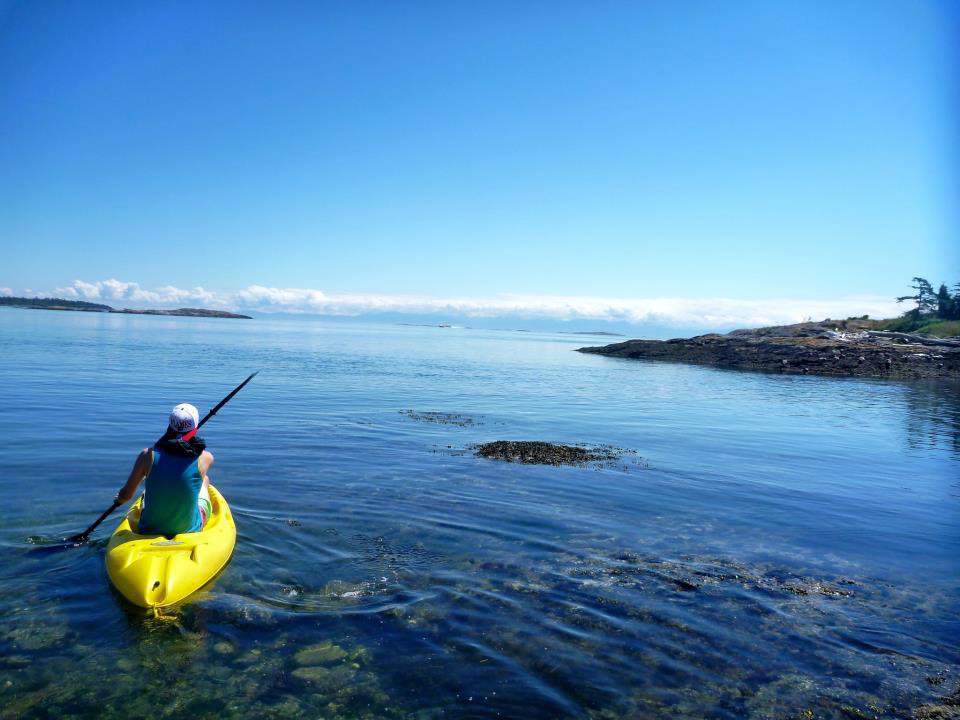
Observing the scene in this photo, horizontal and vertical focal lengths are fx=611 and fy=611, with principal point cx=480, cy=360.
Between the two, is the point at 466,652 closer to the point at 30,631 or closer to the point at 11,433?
the point at 30,631

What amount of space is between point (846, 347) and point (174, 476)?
228 feet

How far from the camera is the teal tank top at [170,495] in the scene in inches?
347

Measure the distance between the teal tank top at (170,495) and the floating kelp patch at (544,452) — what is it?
1045 centimetres

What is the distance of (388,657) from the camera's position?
7.12 m

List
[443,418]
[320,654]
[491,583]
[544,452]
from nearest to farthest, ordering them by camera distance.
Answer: [320,654] < [491,583] < [544,452] < [443,418]

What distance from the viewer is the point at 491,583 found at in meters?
Result: 9.33

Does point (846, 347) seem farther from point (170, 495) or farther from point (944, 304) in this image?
point (170, 495)

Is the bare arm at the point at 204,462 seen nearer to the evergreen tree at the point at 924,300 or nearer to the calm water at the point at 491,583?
the calm water at the point at 491,583

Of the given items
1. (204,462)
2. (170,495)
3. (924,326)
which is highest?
(924,326)

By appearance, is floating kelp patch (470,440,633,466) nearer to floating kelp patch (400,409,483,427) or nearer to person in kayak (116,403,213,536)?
floating kelp patch (400,409,483,427)

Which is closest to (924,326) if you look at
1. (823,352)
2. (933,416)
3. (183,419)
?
(823,352)

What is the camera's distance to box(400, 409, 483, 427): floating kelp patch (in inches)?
986

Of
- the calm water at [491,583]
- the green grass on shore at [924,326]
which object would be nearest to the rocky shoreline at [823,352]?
the green grass on shore at [924,326]

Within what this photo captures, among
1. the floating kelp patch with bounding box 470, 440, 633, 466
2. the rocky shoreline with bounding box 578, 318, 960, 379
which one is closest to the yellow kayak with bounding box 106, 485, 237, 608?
the floating kelp patch with bounding box 470, 440, 633, 466
